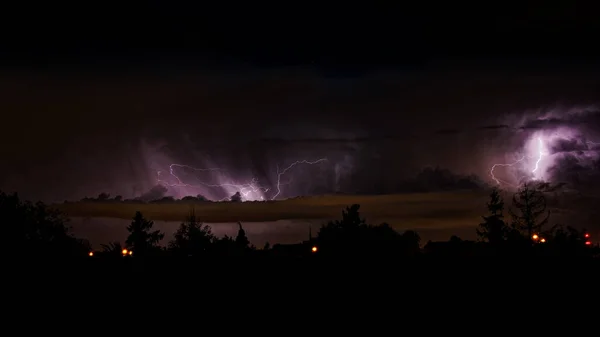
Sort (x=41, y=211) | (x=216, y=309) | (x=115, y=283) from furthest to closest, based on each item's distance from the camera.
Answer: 1. (x=41, y=211)
2. (x=115, y=283)
3. (x=216, y=309)

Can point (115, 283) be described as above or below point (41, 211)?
below

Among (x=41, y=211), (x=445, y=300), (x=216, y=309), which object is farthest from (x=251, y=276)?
(x=41, y=211)

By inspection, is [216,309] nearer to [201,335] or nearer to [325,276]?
[201,335]

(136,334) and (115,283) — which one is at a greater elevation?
(115,283)

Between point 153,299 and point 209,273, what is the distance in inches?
95.7

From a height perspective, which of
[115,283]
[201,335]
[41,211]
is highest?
[41,211]

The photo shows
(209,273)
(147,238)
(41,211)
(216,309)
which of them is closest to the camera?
(216,309)

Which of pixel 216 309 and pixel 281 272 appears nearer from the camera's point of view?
pixel 216 309

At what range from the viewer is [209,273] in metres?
19.2

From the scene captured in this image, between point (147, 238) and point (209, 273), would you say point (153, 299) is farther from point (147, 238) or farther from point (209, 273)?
point (147, 238)

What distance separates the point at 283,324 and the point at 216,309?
1.70 m

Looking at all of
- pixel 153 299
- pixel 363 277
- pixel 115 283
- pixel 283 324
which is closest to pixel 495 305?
pixel 363 277

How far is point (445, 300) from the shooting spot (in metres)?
16.9

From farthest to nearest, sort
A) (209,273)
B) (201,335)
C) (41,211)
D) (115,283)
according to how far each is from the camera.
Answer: (41,211) < (209,273) < (115,283) < (201,335)
